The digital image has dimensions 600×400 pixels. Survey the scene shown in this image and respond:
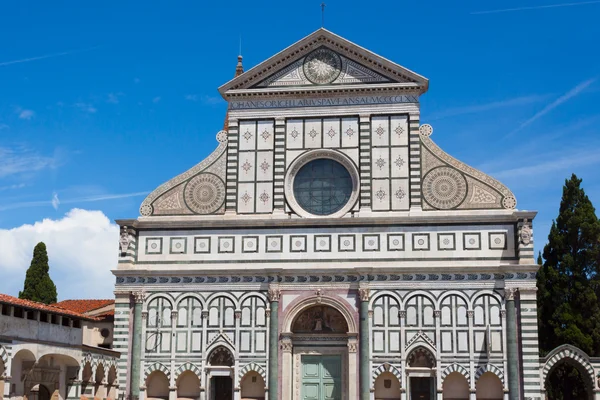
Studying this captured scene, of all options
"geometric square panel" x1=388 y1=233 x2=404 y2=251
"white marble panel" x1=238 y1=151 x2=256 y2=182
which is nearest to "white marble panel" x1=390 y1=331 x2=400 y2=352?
"geometric square panel" x1=388 y1=233 x2=404 y2=251

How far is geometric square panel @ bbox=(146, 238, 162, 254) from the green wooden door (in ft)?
22.2

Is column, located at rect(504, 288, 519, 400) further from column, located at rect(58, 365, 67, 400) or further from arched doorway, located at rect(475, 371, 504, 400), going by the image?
column, located at rect(58, 365, 67, 400)

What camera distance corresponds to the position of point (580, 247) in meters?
35.7

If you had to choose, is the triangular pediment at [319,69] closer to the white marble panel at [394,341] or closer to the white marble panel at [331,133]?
the white marble panel at [331,133]

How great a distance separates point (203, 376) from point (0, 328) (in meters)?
8.43

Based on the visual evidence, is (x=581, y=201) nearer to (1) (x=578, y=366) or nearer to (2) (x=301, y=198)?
(1) (x=578, y=366)

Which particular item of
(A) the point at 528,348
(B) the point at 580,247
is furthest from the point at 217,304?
(B) the point at 580,247

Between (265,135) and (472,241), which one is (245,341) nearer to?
(265,135)

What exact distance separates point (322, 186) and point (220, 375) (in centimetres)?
787

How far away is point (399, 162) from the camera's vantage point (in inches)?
1243


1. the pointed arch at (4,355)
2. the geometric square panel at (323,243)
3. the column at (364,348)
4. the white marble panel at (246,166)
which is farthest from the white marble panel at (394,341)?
the pointed arch at (4,355)

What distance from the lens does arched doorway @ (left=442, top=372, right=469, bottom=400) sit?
29688 millimetres

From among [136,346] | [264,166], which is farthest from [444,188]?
[136,346]

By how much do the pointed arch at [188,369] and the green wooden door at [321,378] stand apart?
3.78m
